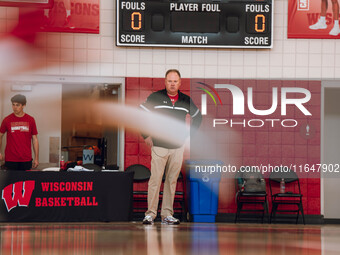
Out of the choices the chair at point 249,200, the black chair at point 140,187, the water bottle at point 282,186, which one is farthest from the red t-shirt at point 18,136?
the water bottle at point 282,186

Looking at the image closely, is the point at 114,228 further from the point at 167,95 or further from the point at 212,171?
the point at 212,171

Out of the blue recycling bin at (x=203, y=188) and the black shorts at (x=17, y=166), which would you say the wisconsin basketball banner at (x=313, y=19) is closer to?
the blue recycling bin at (x=203, y=188)

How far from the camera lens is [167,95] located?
8648 millimetres

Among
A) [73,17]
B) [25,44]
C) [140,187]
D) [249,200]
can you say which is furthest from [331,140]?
[25,44]

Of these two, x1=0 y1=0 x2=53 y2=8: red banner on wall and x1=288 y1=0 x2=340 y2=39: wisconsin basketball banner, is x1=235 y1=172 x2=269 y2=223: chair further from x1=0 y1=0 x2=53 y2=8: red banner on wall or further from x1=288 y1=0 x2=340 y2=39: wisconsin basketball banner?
x1=0 y1=0 x2=53 y2=8: red banner on wall

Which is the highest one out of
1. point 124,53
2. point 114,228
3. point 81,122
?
point 124,53

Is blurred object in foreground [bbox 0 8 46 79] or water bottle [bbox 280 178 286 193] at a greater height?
blurred object in foreground [bbox 0 8 46 79]

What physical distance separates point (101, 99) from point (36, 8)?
1941mm

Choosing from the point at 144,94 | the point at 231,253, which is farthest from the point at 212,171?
the point at 231,253

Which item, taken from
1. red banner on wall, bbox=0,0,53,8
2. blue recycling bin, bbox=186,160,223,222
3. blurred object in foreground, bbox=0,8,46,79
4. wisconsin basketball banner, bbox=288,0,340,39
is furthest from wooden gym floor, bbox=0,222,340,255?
wisconsin basketball banner, bbox=288,0,340,39

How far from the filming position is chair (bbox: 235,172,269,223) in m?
10.5

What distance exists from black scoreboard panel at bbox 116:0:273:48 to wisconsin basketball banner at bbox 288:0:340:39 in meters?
0.44

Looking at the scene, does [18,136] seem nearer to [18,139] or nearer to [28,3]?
[18,139]

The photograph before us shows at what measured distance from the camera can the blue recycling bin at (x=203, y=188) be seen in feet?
33.8
